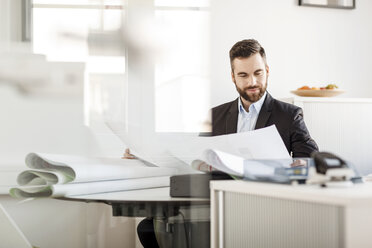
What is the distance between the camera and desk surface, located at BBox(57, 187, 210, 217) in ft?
3.64

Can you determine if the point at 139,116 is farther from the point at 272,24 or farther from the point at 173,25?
the point at 272,24

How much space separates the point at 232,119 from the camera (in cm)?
161

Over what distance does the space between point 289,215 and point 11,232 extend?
0.58 metres

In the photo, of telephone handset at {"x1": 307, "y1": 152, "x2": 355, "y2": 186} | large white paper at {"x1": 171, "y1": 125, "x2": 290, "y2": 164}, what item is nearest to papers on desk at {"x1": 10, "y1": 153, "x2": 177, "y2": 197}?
large white paper at {"x1": 171, "y1": 125, "x2": 290, "y2": 164}

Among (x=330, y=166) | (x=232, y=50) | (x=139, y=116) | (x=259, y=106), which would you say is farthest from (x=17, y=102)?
(x=232, y=50)

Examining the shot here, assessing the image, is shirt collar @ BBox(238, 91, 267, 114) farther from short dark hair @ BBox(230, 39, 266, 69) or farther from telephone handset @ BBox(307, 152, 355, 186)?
telephone handset @ BBox(307, 152, 355, 186)

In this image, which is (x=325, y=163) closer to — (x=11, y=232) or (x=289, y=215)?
(x=289, y=215)

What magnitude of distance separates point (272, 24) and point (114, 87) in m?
1.29

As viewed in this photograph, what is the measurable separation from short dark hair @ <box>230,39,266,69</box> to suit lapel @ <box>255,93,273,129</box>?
248mm

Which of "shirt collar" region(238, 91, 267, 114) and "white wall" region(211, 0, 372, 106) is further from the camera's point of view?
"white wall" region(211, 0, 372, 106)

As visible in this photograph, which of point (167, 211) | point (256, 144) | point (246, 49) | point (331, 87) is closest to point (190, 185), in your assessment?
point (167, 211)

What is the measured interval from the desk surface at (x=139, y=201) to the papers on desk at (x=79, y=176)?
0.01 metres

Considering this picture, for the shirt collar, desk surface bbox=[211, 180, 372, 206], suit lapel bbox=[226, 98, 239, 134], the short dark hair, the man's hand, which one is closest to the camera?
desk surface bbox=[211, 180, 372, 206]

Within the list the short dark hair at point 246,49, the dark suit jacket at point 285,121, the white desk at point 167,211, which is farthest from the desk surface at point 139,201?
the short dark hair at point 246,49
